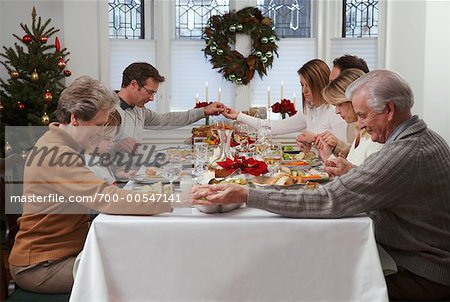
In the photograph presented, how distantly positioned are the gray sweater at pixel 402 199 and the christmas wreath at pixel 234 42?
4.20 m

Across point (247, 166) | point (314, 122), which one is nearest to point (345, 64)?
point (314, 122)

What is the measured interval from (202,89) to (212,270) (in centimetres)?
458

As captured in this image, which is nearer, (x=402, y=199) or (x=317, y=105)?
(x=402, y=199)

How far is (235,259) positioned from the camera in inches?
77.2

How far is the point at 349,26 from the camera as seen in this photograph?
6523 millimetres

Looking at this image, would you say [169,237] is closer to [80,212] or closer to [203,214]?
[203,214]

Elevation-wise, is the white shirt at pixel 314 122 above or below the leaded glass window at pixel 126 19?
below

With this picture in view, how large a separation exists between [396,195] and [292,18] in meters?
4.74

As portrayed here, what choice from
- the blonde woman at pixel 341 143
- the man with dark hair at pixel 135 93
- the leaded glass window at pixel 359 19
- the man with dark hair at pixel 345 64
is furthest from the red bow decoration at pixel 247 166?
the leaded glass window at pixel 359 19

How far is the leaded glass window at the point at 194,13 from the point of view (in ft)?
21.3

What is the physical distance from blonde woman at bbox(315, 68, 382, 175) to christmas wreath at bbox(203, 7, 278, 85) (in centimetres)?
269

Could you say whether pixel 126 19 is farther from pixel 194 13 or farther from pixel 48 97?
pixel 48 97

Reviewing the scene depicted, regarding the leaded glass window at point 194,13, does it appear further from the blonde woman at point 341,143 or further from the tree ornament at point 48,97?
the blonde woman at point 341,143

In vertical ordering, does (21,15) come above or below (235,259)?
above
